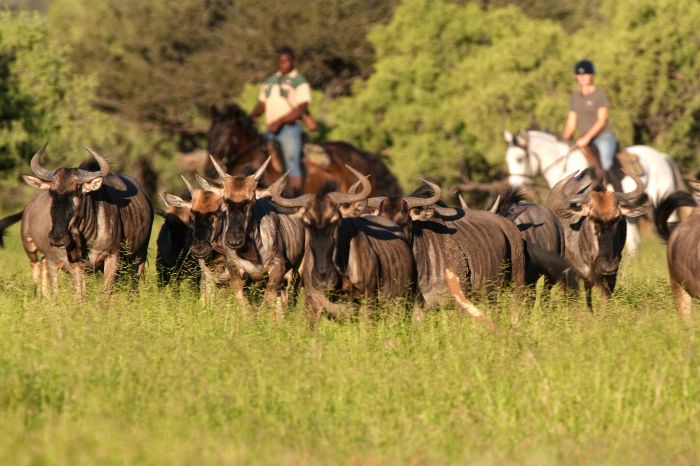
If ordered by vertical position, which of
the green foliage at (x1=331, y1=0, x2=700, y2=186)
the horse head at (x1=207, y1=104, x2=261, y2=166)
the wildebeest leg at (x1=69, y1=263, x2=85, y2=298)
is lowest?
the green foliage at (x1=331, y1=0, x2=700, y2=186)

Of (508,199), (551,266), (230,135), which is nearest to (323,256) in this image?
(551,266)

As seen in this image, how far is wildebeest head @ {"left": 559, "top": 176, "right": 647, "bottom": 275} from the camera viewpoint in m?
12.3

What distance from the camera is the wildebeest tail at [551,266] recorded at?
1230 centimetres

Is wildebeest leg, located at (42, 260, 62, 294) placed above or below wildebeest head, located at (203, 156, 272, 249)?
below

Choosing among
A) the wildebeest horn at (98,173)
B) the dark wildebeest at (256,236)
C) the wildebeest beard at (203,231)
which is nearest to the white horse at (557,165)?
the dark wildebeest at (256,236)

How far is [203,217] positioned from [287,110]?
6.17m

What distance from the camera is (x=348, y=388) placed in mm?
8641

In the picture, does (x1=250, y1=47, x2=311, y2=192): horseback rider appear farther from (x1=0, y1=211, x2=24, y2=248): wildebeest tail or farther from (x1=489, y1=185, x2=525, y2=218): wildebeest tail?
(x1=489, y1=185, x2=525, y2=218): wildebeest tail

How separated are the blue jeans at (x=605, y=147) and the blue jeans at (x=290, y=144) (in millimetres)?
3972

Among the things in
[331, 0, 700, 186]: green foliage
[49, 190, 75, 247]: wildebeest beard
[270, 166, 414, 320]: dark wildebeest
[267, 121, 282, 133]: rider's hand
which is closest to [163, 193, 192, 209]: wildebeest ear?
[49, 190, 75, 247]: wildebeest beard

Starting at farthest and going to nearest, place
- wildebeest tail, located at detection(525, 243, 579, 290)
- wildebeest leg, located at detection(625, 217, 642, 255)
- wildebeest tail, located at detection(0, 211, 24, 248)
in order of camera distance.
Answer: wildebeest leg, located at detection(625, 217, 642, 255), wildebeest tail, located at detection(0, 211, 24, 248), wildebeest tail, located at detection(525, 243, 579, 290)

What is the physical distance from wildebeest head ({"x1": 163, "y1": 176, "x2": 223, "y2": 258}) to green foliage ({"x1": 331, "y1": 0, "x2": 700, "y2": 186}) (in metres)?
20.4

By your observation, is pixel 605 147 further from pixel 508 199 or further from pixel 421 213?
pixel 421 213

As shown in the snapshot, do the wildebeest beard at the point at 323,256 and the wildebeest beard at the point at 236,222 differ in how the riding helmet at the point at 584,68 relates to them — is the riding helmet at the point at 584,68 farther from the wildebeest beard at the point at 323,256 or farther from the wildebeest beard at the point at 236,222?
the wildebeest beard at the point at 323,256
